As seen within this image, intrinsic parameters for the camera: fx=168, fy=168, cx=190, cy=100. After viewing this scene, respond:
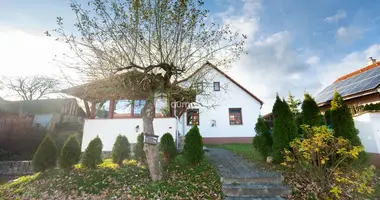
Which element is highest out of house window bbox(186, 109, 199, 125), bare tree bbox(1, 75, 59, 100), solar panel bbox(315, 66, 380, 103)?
bare tree bbox(1, 75, 59, 100)

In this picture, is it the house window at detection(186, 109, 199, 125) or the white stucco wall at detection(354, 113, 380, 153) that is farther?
the house window at detection(186, 109, 199, 125)

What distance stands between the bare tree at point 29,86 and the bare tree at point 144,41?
19873mm

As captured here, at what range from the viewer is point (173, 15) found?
16.4 feet

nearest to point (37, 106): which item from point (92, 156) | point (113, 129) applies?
point (113, 129)

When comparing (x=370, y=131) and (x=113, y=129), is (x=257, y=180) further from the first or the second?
(x=113, y=129)

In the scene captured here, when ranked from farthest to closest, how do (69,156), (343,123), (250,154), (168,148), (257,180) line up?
(250,154) < (168,148) < (69,156) < (343,123) < (257,180)

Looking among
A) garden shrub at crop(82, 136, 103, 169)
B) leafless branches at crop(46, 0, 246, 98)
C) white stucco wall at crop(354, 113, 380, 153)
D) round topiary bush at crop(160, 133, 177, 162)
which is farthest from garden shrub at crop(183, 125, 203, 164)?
white stucco wall at crop(354, 113, 380, 153)

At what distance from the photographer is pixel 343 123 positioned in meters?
5.49

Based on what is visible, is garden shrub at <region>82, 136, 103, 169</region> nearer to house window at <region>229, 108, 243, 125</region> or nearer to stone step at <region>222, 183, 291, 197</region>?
stone step at <region>222, 183, 291, 197</region>

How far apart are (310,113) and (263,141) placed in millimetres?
1991

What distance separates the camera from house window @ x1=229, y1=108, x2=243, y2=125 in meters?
14.8

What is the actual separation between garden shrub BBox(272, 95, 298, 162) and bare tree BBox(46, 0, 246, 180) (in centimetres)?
281

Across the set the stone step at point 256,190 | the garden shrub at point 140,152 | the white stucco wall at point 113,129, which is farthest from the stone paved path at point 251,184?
the white stucco wall at point 113,129

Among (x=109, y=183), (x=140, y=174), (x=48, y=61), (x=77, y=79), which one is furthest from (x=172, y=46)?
(x=109, y=183)
